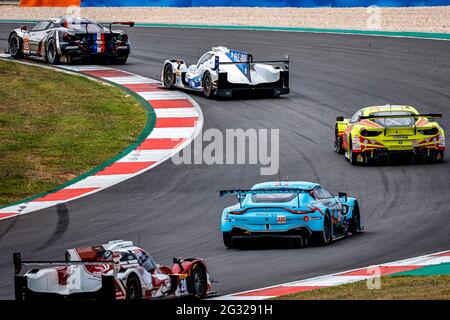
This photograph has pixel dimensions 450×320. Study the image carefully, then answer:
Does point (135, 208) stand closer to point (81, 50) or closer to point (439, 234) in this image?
point (439, 234)

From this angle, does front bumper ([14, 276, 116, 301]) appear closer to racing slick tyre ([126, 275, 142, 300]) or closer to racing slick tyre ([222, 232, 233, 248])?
racing slick tyre ([126, 275, 142, 300])

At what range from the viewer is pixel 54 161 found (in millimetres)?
26266

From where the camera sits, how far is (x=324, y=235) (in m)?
18.3

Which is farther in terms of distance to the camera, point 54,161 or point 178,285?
point 54,161

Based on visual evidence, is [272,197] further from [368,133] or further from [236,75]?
[236,75]

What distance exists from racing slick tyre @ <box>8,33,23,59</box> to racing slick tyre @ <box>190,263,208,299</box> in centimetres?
2649

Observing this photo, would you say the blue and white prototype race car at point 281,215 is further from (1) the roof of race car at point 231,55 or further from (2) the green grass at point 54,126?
(1) the roof of race car at point 231,55

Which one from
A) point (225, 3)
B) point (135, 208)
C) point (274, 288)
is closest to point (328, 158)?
point (135, 208)

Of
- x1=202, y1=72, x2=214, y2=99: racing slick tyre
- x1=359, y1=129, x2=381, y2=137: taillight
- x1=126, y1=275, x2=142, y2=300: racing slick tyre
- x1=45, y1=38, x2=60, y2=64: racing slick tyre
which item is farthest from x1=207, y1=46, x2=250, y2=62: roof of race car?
x1=126, y1=275, x2=142, y2=300: racing slick tyre

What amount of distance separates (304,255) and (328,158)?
8445 mm

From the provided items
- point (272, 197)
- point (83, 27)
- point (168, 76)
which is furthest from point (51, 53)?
point (272, 197)

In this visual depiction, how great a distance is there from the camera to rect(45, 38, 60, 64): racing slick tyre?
38.5 meters

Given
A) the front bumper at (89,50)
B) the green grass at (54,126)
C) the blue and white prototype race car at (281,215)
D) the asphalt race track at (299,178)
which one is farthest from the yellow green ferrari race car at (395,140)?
the front bumper at (89,50)

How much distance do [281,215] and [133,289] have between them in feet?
16.1
